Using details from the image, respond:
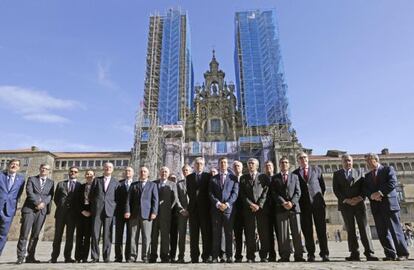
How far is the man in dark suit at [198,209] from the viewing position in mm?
6906

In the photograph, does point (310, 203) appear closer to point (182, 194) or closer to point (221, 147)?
point (182, 194)

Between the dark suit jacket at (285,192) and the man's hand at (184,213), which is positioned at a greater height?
the dark suit jacket at (285,192)

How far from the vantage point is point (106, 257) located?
6820mm

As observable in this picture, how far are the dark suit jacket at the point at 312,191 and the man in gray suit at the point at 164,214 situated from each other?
2.74 meters

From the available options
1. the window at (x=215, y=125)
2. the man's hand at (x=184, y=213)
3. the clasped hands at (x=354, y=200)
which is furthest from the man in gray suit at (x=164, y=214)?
the window at (x=215, y=125)

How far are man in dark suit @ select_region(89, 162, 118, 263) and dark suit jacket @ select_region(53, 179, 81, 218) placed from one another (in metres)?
0.47

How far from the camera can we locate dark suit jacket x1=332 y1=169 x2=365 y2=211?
22.4ft

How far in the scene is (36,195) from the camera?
7.35 m

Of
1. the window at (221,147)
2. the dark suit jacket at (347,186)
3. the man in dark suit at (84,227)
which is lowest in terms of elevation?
the man in dark suit at (84,227)

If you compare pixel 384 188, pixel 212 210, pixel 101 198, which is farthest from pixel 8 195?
pixel 384 188

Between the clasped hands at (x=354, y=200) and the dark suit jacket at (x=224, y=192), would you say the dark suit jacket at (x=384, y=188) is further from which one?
the dark suit jacket at (x=224, y=192)

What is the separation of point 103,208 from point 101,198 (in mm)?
225

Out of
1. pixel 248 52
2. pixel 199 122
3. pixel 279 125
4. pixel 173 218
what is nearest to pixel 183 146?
pixel 199 122

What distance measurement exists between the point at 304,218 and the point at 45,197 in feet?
19.5
